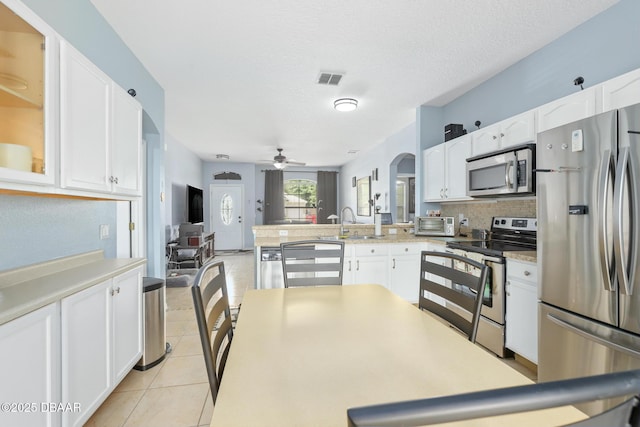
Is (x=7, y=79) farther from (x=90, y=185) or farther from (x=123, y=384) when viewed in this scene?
(x=123, y=384)

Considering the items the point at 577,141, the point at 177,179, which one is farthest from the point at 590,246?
the point at 177,179

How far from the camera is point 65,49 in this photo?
152cm

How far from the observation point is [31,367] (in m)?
1.21

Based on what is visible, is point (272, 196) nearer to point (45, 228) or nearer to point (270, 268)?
point (270, 268)

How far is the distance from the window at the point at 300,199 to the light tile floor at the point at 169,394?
6.80m

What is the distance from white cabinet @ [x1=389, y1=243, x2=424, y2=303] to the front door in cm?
608

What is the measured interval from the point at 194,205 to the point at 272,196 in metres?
2.83

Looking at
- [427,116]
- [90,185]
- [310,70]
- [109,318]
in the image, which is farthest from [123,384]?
[427,116]

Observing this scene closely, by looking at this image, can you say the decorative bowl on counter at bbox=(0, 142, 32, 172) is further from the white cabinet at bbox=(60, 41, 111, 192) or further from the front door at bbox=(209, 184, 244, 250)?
the front door at bbox=(209, 184, 244, 250)

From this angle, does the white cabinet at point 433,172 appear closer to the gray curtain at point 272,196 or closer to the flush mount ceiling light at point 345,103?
the flush mount ceiling light at point 345,103

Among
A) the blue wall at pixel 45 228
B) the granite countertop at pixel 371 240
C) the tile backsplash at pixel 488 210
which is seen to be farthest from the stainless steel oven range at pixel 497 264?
the blue wall at pixel 45 228

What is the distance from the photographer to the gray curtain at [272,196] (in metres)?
9.29

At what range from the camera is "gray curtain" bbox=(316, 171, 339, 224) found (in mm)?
9672

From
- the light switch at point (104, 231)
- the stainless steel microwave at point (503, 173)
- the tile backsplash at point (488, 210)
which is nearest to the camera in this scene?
the light switch at point (104, 231)
